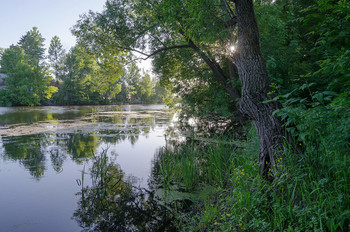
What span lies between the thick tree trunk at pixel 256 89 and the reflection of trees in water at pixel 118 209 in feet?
6.47

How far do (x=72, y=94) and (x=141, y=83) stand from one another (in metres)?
23.8

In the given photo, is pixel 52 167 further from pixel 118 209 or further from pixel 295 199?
pixel 295 199

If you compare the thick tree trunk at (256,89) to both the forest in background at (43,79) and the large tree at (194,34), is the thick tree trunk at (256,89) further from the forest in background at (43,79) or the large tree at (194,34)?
the forest in background at (43,79)

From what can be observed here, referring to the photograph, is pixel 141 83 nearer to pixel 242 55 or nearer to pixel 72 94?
pixel 72 94

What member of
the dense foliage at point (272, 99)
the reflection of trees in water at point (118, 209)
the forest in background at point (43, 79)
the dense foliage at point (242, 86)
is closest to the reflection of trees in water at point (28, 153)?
the reflection of trees in water at point (118, 209)

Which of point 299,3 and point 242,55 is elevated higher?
point 299,3

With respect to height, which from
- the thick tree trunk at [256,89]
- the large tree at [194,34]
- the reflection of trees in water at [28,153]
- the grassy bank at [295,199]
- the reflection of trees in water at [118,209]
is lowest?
the reflection of trees in water at [118,209]

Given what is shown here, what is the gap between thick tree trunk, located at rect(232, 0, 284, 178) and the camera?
3.11 m

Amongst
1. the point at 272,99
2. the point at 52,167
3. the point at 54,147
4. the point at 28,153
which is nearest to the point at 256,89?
the point at 272,99

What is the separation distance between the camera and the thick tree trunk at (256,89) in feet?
10.2

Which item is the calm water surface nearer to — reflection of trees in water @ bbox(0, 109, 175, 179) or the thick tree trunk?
reflection of trees in water @ bbox(0, 109, 175, 179)

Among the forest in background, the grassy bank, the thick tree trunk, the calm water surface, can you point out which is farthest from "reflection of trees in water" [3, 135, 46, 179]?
the forest in background

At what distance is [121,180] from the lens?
5379mm

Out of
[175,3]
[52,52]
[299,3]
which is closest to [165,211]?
[175,3]
